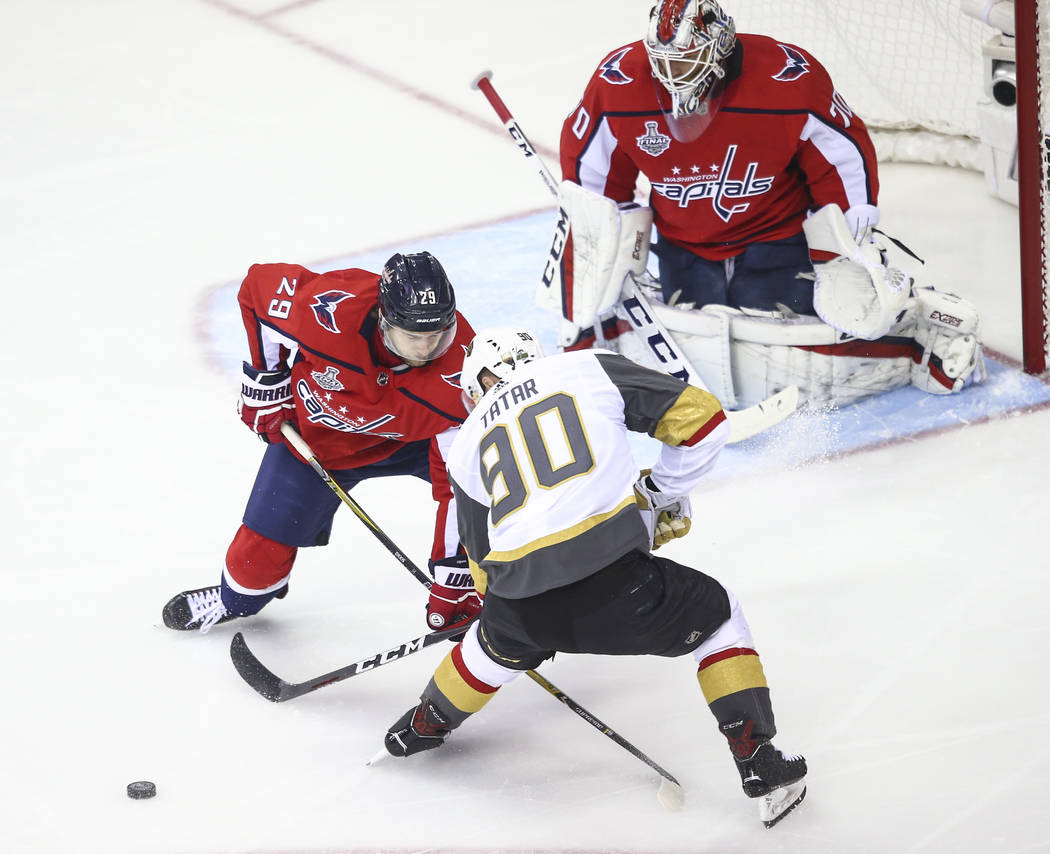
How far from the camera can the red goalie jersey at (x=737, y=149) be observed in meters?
3.41

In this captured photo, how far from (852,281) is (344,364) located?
147cm

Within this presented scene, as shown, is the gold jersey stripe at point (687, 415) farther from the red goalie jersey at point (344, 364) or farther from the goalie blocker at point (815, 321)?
the goalie blocker at point (815, 321)

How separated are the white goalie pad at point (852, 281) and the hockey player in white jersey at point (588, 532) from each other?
131 centimetres

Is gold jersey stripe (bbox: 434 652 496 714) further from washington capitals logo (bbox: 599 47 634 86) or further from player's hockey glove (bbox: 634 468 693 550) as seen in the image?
washington capitals logo (bbox: 599 47 634 86)

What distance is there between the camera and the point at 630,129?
3568 mm

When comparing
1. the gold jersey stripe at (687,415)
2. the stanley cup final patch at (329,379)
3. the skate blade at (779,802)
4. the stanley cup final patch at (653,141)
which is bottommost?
the skate blade at (779,802)

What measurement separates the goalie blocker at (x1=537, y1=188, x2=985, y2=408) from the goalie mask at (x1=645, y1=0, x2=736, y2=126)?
1.49ft

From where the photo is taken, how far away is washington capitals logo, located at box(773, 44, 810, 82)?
11.2ft

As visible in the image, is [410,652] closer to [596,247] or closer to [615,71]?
[596,247]

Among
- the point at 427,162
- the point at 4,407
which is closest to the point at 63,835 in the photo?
the point at 4,407

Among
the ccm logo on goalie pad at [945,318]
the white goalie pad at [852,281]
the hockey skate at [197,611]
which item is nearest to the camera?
the hockey skate at [197,611]

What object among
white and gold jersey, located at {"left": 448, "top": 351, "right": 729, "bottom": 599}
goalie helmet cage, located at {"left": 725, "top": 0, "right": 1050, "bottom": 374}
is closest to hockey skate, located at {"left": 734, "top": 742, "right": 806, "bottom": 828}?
white and gold jersey, located at {"left": 448, "top": 351, "right": 729, "bottom": 599}

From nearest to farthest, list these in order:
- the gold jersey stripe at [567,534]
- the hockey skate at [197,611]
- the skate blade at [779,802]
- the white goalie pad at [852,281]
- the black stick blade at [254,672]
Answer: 1. the gold jersey stripe at [567,534]
2. the skate blade at [779,802]
3. the black stick blade at [254,672]
4. the hockey skate at [197,611]
5. the white goalie pad at [852,281]

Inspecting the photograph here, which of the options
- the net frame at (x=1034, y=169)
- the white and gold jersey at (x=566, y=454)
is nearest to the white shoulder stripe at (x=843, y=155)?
the net frame at (x=1034, y=169)
